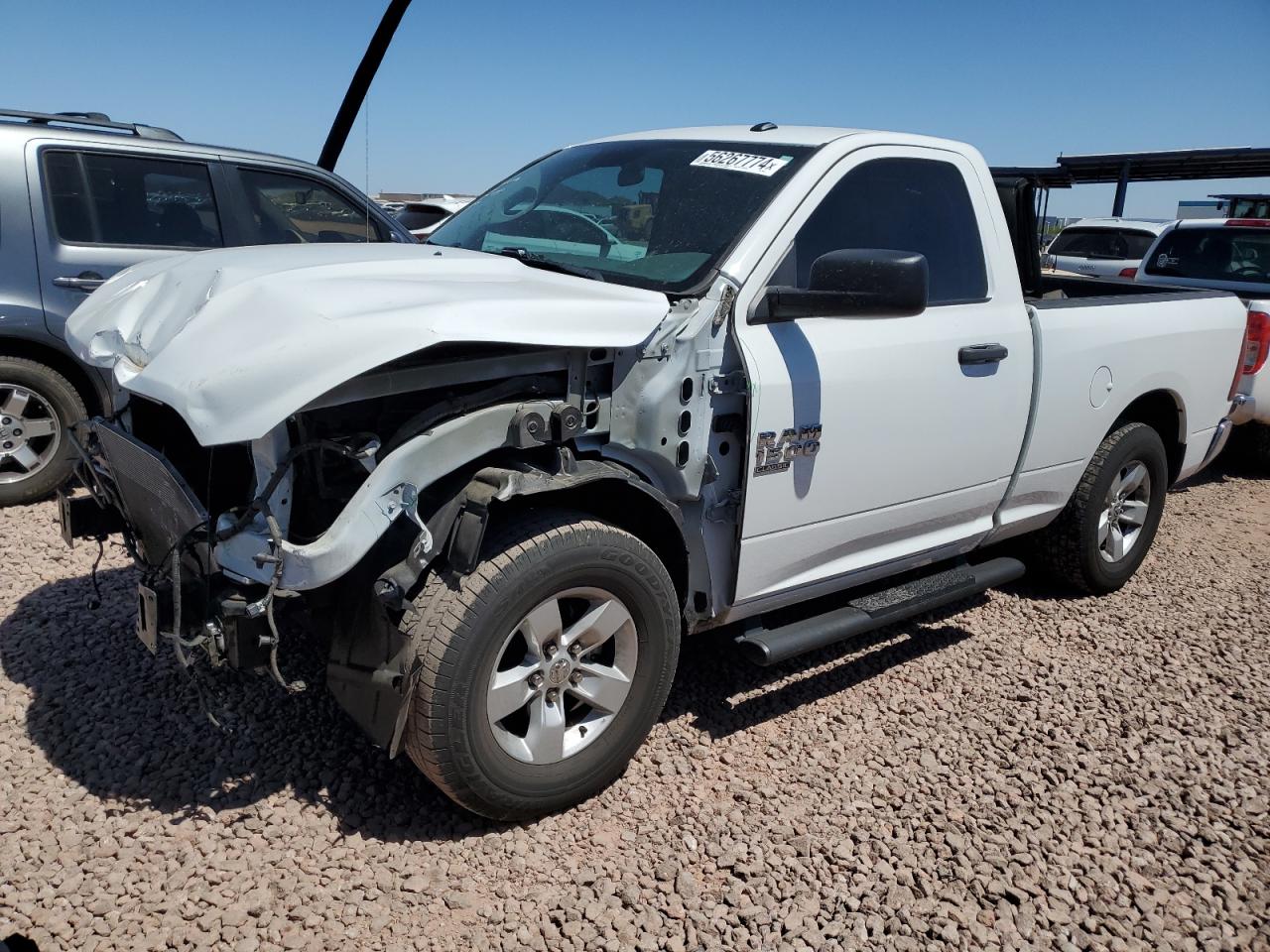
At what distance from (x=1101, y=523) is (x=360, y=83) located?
13705 millimetres

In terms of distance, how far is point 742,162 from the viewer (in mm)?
3469

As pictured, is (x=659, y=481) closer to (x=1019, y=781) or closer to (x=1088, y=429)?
(x=1019, y=781)

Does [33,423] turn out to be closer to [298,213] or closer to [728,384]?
[298,213]

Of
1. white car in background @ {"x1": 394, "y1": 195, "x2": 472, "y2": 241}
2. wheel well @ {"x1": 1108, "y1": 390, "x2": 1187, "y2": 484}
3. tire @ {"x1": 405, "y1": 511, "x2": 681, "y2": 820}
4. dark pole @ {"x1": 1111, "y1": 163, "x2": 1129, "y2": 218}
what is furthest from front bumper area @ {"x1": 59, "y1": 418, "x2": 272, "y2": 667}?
dark pole @ {"x1": 1111, "y1": 163, "x2": 1129, "y2": 218}

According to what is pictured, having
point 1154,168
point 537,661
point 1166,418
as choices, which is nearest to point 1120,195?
point 1154,168

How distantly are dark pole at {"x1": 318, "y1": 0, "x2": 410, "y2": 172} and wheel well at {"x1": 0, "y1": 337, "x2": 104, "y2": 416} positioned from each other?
392 inches

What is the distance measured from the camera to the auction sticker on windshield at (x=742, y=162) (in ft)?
11.1

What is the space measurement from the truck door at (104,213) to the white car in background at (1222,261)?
6.64 m

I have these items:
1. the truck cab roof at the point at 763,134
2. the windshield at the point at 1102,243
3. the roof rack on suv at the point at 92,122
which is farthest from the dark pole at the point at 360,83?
the truck cab roof at the point at 763,134

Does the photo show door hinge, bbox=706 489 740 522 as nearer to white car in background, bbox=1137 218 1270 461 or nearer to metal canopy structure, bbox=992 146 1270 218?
white car in background, bbox=1137 218 1270 461

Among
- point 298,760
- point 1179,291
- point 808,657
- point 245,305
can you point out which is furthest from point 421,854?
point 1179,291

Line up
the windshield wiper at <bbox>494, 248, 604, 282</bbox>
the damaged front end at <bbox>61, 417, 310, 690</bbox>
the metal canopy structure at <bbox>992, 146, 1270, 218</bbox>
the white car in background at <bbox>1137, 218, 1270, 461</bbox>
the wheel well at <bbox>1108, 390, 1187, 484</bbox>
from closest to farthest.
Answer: the damaged front end at <bbox>61, 417, 310, 690</bbox> → the windshield wiper at <bbox>494, 248, 604, 282</bbox> → the wheel well at <bbox>1108, 390, 1187, 484</bbox> → the white car in background at <bbox>1137, 218, 1270, 461</bbox> → the metal canopy structure at <bbox>992, 146, 1270, 218</bbox>

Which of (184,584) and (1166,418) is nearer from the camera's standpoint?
(184,584)

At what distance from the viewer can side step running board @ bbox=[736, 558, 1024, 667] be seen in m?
3.31
